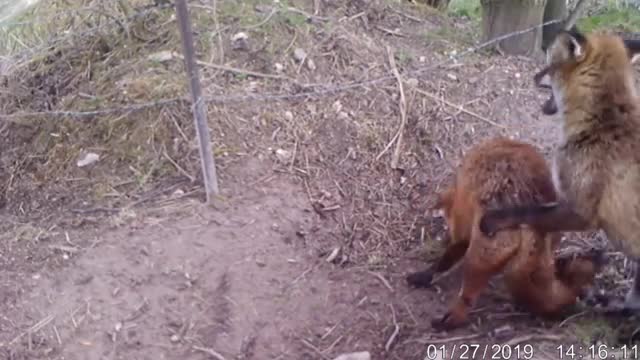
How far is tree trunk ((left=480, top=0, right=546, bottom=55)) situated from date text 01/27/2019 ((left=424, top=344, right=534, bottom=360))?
3088mm

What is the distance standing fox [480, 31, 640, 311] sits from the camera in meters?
3.76

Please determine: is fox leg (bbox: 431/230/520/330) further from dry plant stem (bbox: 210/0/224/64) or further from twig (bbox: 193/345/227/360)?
dry plant stem (bbox: 210/0/224/64)

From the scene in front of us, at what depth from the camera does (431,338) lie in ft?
14.1

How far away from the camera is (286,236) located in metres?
4.96

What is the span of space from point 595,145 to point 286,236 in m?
1.78

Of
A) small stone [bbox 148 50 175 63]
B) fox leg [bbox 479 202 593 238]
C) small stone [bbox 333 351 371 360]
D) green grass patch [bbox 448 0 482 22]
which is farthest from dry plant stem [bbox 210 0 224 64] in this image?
green grass patch [bbox 448 0 482 22]

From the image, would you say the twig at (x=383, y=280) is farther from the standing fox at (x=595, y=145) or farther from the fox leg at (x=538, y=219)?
the standing fox at (x=595, y=145)

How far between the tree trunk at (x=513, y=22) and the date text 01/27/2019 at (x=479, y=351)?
309 cm

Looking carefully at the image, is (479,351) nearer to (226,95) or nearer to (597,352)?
(597,352)

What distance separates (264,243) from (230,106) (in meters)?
1.12

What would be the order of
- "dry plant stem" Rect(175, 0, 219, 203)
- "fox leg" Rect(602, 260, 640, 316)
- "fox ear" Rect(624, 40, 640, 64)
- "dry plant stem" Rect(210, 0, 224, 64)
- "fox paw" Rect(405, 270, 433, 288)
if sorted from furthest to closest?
"dry plant stem" Rect(210, 0, 224, 64) → "dry plant stem" Rect(175, 0, 219, 203) → "fox paw" Rect(405, 270, 433, 288) → "fox leg" Rect(602, 260, 640, 316) → "fox ear" Rect(624, 40, 640, 64)

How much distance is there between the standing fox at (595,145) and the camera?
376 centimetres

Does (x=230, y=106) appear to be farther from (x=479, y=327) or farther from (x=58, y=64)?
(x=479, y=327)

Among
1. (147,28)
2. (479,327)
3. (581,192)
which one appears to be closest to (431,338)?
(479,327)
